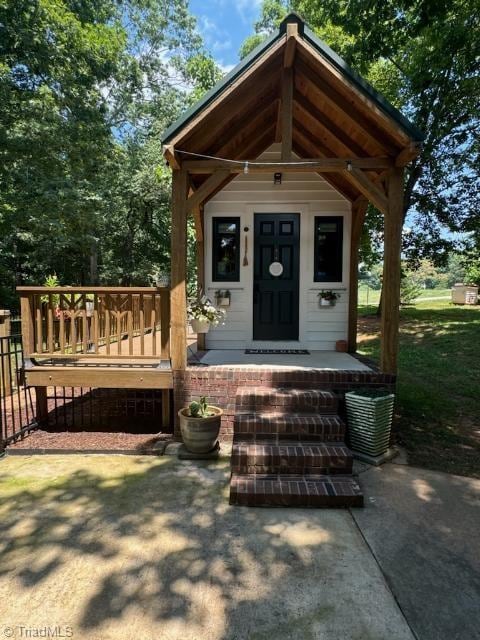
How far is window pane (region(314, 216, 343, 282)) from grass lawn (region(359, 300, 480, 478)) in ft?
7.85

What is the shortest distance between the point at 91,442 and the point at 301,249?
4.37 m

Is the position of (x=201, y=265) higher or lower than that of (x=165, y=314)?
higher

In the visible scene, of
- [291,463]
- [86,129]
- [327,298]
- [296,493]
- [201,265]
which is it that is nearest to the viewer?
[296,493]

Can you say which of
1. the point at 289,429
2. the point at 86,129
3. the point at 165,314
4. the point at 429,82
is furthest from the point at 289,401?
the point at 86,129

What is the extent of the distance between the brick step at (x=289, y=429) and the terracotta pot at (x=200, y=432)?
0.27 m

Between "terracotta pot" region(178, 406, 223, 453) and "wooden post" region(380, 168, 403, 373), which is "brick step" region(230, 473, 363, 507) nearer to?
"terracotta pot" region(178, 406, 223, 453)

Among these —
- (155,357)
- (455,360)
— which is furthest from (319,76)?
(455,360)

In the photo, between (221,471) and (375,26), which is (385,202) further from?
(375,26)

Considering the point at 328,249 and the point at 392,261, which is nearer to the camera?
the point at 392,261

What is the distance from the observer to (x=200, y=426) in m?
4.06

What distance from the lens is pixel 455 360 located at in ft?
27.2

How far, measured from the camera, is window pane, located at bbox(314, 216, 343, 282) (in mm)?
6387

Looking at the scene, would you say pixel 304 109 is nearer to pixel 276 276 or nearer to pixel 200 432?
pixel 276 276

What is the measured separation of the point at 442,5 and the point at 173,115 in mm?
17058
